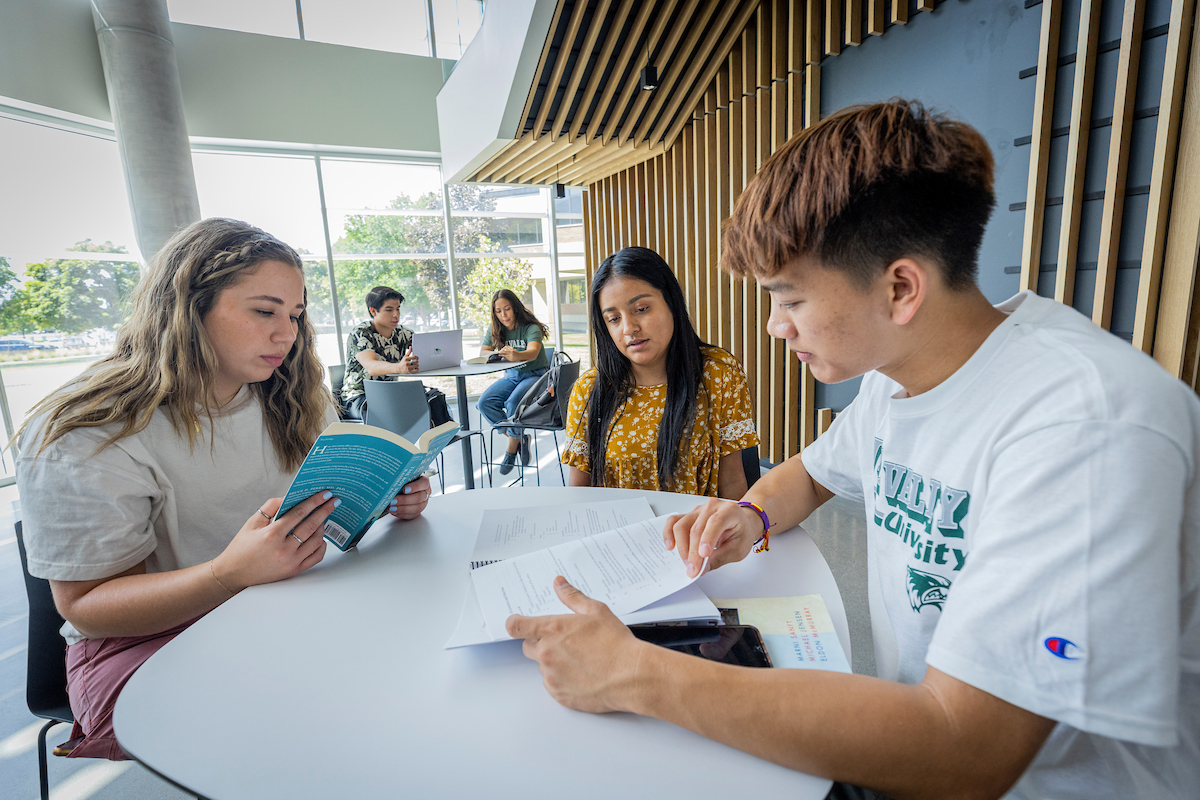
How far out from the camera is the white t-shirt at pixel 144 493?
1026 millimetres

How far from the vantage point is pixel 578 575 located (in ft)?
3.14

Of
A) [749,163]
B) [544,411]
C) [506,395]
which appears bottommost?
[506,395]

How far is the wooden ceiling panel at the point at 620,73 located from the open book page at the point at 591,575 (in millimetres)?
3762

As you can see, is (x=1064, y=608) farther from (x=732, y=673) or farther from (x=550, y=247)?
(x=550, y=247)

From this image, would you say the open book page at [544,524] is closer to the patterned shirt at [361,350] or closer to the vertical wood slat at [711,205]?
the patterned shirt at [361,350]

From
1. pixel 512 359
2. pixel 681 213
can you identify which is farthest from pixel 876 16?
pixel 512 359

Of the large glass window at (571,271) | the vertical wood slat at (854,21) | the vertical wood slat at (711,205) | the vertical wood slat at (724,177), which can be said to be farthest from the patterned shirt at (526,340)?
Answer: the vertical wood slat at (854,21)

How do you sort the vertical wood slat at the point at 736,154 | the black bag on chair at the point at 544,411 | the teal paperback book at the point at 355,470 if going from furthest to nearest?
the vertical wood slat at the point at 736,154 → the black bag on chair at the point at 544,411 → the teal paperback book at the point at 355,470

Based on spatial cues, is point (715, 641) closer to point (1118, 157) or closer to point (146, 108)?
point (1118, 157)

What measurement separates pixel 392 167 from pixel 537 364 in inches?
140

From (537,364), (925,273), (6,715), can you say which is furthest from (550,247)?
(925,273)

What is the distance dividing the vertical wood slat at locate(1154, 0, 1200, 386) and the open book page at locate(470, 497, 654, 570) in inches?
79.7

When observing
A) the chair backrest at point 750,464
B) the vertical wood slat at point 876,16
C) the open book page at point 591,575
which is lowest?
the chair backrest at point 750,464

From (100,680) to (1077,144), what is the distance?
3.41 metres
